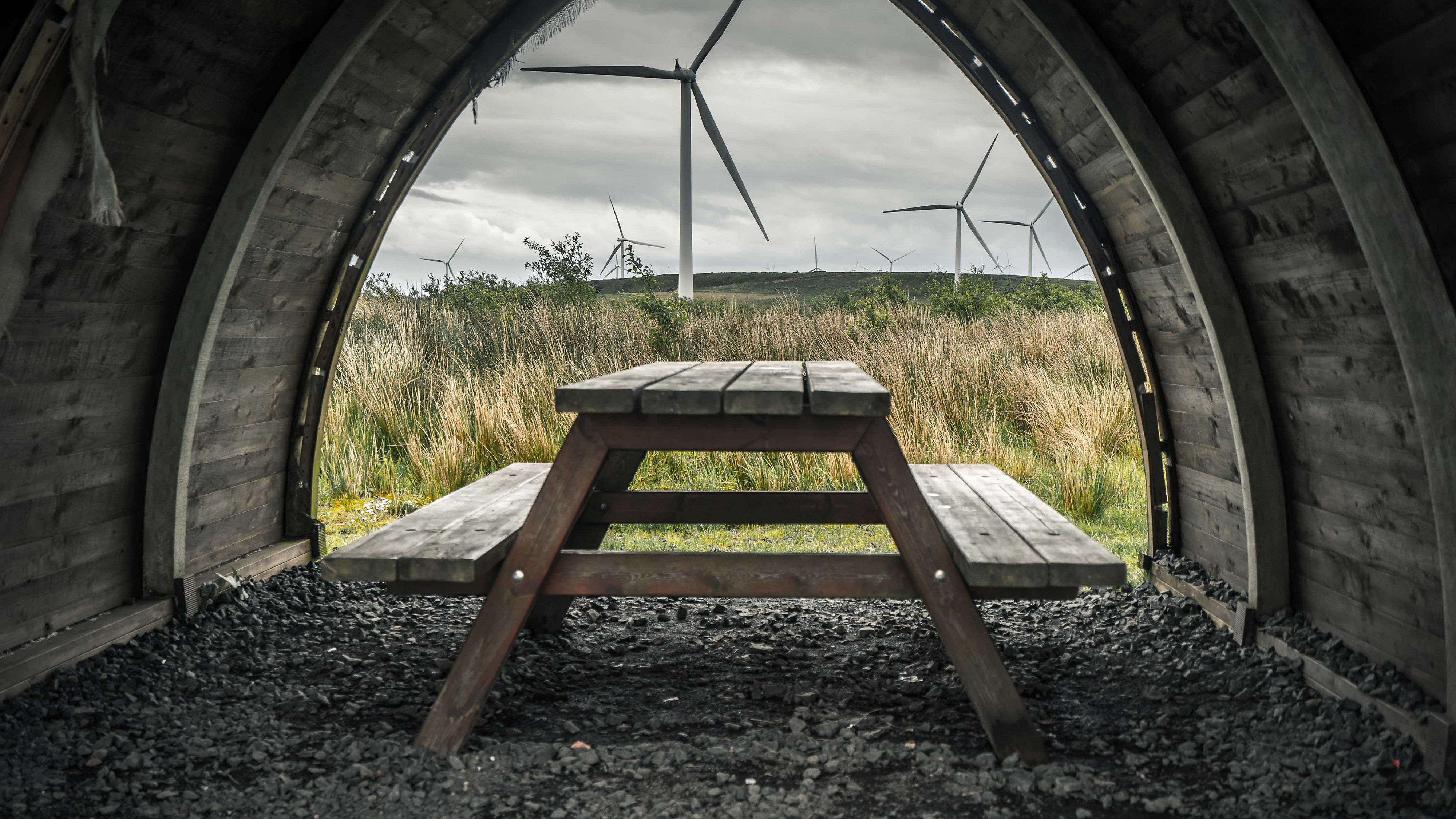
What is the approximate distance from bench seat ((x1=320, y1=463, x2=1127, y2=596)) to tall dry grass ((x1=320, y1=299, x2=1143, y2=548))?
2666mm

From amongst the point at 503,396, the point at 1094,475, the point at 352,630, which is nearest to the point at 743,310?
the point at 503,396

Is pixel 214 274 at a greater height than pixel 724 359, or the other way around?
pixel 214 274

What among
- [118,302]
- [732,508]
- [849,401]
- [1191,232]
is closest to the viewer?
[849,401]

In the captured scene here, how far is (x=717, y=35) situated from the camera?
40.8ft

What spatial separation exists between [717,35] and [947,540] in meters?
11.5

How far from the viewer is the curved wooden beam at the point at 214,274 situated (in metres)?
2.95

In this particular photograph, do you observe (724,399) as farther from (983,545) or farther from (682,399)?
(983,545)

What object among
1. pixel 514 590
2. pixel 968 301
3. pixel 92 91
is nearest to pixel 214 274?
pixel 92 91

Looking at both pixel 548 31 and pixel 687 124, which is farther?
pixel 687 124

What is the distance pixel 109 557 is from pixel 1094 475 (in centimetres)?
522

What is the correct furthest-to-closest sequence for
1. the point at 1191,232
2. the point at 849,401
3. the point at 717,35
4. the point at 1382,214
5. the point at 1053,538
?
1. the point at 717,35
2. the point at 1191,232
3. the point at 1053,538
4. the point at 849,401
5. the point at 1382,214

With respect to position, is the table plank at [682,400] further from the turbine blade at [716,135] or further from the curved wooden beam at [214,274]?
the turbine blade at [716,135]

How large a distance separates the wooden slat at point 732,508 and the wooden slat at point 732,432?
958 mm

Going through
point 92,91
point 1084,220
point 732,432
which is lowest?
point 732,432
